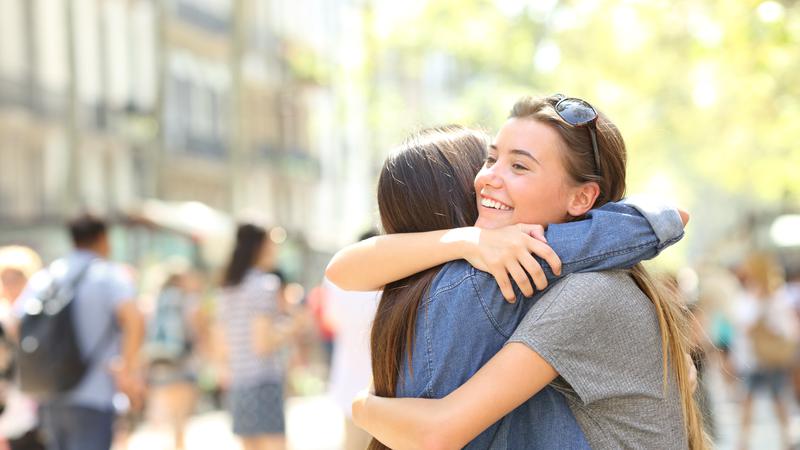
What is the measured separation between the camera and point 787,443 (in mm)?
12617

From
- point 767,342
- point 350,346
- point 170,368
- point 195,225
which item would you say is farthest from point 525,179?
point 195,225

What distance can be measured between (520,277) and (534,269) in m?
0.03

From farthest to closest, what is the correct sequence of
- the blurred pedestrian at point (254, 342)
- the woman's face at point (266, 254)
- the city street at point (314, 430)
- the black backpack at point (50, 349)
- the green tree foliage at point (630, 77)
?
1. the green tree foliage at point (630, 77)
2. the city street at point (314, 430)
3. the woman's face at point (266, 254)
4. the blurred pedestrian at point (254, 342)
5. the black backpack at point (50, 349)

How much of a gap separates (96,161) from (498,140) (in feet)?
101

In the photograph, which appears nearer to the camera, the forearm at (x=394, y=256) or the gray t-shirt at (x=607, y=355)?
the gray t-shirt at (x=607, y=355)

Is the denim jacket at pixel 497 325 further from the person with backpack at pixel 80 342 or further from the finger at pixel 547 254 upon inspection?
the person with backpack at pixel 80 342

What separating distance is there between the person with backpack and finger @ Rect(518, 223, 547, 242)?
4.78 m

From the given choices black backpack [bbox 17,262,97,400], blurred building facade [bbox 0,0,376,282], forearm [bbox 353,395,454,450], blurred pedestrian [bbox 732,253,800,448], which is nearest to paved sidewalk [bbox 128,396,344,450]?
blurred building facade [bbox 0,0,376,282]

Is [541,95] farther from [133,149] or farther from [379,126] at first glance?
[133,149]

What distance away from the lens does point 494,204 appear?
2.90 metres

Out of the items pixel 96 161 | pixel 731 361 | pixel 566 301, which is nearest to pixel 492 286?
pixel 566 301

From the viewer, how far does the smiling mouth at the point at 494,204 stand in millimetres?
2891

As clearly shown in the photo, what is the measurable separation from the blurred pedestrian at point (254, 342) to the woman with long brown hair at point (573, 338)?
503cm

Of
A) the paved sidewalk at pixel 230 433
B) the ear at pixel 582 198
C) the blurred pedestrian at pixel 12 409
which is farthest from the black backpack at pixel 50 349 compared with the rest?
the paved sidewalk at pixel 230 433
